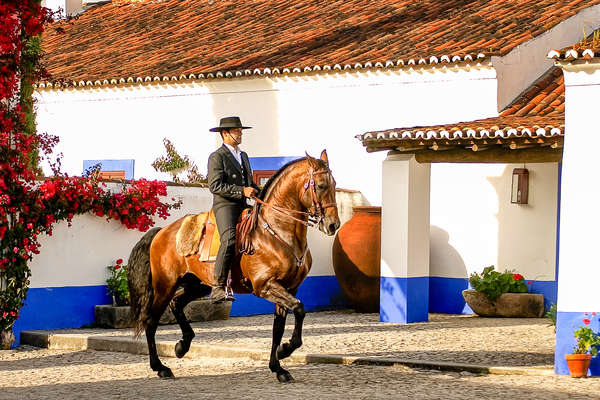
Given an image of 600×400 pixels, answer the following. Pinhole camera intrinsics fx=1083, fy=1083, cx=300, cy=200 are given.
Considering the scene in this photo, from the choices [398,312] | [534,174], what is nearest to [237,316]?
[398,312]

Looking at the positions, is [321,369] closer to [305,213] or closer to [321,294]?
[305,213]

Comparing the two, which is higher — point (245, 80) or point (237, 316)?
point (245, 80)

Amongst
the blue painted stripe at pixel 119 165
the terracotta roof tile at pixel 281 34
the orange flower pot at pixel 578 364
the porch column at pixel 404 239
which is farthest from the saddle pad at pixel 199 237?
the blue painted stripe at pixel 119 165

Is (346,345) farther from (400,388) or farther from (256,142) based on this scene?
(256,142)

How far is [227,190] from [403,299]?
5656mm

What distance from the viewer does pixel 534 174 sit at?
1652cm

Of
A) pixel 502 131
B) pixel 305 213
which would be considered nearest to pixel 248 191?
pixel 305 213

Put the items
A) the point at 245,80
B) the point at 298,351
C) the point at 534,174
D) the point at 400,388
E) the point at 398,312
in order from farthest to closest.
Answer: the point at 245,80
the point at 534,174
the point at 398,312
the point at 298,351
the point at 400,388

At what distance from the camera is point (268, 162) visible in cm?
1889

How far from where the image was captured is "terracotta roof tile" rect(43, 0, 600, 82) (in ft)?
57.7

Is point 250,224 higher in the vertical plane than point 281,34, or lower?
lower

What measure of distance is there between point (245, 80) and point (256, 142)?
1.11m

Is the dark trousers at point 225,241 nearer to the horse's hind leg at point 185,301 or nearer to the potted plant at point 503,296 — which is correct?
the horse's hind leg at point 185,301

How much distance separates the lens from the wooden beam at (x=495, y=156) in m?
14.3
